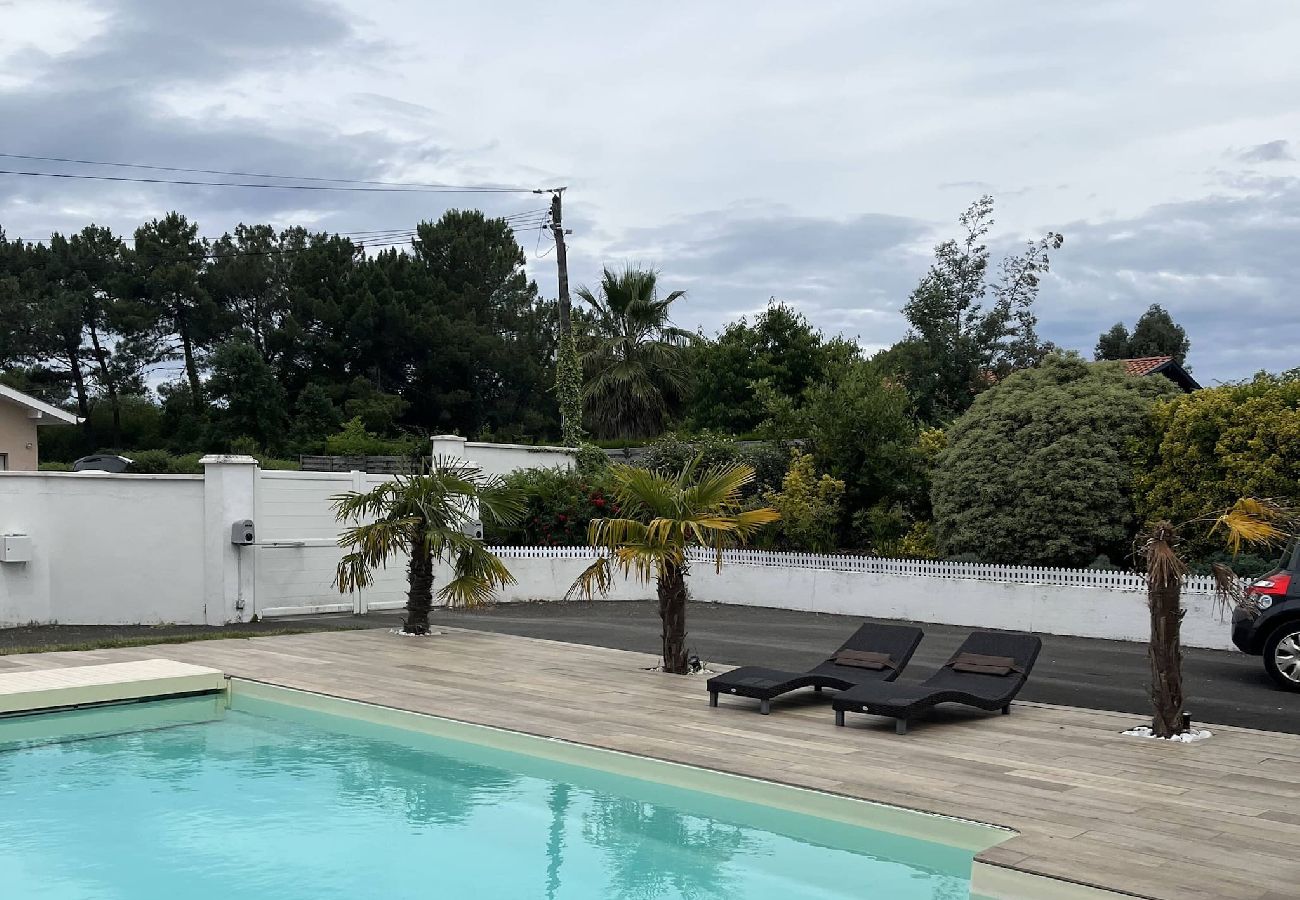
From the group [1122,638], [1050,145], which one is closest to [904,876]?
[1122,638]

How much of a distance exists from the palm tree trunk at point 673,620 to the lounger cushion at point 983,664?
2.96 m

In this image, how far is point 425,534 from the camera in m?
15.6

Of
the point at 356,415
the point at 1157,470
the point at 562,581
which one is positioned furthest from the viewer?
the point at 356,415

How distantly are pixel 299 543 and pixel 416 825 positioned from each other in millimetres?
10452

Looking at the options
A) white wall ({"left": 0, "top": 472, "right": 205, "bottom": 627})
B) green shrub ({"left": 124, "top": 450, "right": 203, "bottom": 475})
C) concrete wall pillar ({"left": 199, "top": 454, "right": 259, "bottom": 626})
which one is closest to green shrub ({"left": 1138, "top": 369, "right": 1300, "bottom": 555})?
concrete wall pillar ({"left": 199, "top": 454, "right": 259, "bottom": 626})

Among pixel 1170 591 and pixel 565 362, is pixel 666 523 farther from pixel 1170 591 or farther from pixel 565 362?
pixel 565 362

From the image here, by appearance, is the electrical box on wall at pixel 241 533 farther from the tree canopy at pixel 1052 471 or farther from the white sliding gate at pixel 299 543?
the tree canopy at pixel 1052 471

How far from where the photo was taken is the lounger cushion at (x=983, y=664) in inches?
424

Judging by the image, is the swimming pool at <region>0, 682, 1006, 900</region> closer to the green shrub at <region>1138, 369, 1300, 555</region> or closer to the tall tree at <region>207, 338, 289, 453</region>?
the green shrub at <region>1138, 369, 1300, 555</region>

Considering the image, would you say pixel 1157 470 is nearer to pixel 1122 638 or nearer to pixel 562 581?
pixel 1122 638

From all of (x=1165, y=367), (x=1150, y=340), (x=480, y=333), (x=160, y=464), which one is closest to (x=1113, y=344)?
(x=1150, y=340)

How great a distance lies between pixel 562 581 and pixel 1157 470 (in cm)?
1029

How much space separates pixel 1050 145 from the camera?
59.4ft

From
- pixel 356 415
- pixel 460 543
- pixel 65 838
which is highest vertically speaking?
pixel 356 415
